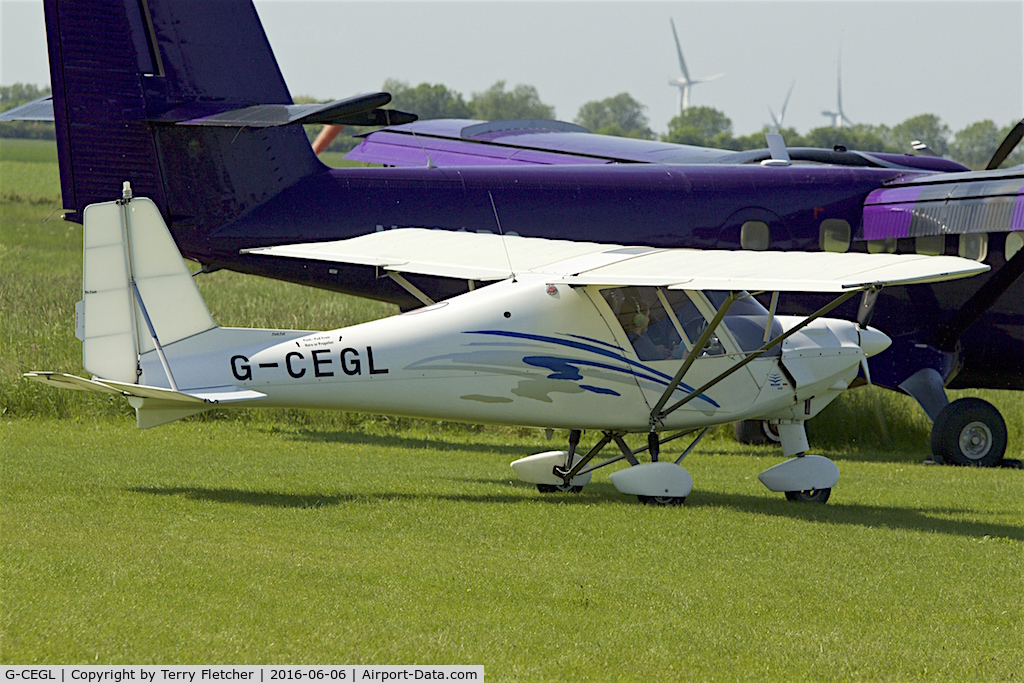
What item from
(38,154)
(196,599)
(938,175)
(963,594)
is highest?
(38,154)

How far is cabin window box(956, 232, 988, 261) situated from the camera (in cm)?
1505

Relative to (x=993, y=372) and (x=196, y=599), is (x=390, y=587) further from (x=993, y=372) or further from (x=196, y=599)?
(x=993, y=372)

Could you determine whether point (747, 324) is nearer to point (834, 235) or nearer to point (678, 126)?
point (834, 235)

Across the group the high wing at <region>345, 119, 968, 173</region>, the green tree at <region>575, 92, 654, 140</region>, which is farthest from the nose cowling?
the green tree at <region>575, 92, 654, 140</region>

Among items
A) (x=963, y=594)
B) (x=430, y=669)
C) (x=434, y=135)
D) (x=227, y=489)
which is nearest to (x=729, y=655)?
(x=430, y=669)

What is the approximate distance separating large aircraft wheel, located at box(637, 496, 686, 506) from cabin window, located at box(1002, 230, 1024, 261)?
7043 millimetres

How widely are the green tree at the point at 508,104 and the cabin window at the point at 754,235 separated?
355 feet

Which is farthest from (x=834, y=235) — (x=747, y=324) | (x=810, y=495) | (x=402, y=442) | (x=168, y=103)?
(x=168, y=103)

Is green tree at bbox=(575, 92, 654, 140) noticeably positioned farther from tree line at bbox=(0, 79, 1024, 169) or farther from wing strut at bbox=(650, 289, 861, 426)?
wing strut at bbox=(650, 289, 861, 426)

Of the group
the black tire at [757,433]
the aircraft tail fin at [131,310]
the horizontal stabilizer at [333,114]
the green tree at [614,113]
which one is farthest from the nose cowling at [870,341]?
the green tree at [614,113]

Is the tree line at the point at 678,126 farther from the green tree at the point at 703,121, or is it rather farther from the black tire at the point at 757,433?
the black tire at the point at 757,433

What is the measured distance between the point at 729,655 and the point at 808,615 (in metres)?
0.95

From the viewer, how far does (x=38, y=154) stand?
74.9 m

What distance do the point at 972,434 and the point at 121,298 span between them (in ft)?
32.9
